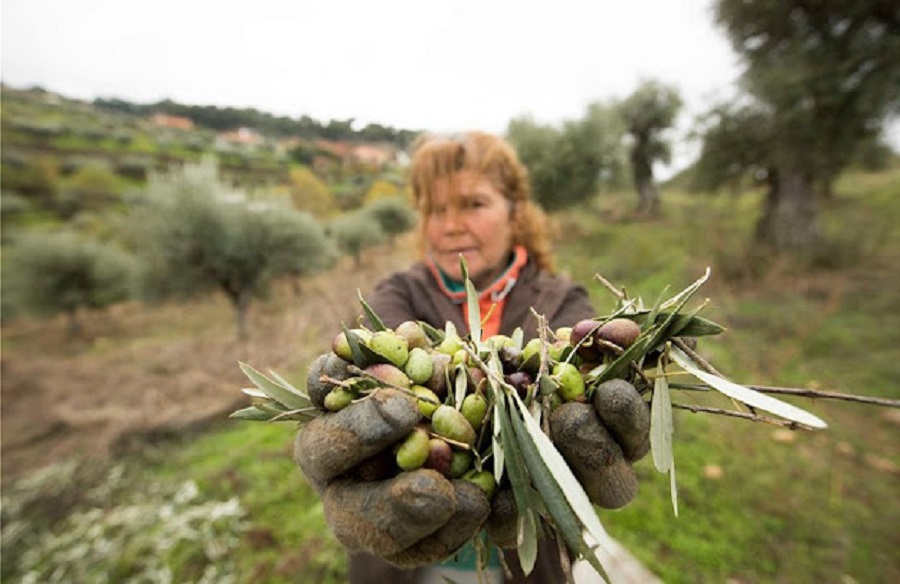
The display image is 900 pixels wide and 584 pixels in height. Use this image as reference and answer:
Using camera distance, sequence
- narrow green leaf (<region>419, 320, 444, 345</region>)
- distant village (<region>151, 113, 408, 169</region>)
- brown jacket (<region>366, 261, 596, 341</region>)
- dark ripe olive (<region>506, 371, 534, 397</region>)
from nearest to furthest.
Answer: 1. dark ripe olive (<region>506, 371, 534, 397</region>)
2. narrow green leaf (<region>419, 320, 444, 345</region>)
3. brown jacket (<region>366, 261, 596, 341</region>)
4. distant village (<region>151, 113, 408, 169</region>)

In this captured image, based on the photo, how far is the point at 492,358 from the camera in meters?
0.88

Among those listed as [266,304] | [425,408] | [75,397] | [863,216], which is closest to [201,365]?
[75,397]

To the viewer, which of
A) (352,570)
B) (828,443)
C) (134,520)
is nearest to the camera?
(352,570)

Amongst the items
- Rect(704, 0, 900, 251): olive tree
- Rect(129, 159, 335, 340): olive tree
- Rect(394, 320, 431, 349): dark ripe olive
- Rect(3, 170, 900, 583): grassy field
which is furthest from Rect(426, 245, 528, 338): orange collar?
Rect(129, 159, 335, 340): olive tree

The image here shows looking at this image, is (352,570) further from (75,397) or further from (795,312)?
(75,397)

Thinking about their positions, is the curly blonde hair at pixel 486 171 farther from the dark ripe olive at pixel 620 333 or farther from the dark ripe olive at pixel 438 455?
the dark ripe olive at pixel 438 455

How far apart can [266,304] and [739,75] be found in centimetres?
1543

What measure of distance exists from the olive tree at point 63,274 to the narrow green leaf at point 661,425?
19.9 meters

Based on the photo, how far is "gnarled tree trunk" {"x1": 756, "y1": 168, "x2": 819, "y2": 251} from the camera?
9.47m

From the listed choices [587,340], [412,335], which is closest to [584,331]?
[587,340]

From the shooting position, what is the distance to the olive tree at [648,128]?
2052 centimetres

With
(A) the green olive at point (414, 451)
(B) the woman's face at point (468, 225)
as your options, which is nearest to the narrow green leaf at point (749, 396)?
(A) the green olive at point (414, 451)

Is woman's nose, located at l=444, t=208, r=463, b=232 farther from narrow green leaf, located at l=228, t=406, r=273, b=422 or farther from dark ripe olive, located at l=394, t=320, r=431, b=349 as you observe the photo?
narrow green leaf, located at l=228, t=406, r=273, b=422

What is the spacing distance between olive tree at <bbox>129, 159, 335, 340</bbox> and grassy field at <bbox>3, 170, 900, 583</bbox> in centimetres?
760
